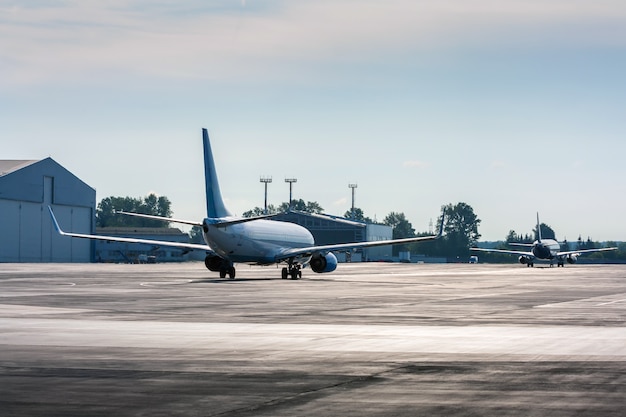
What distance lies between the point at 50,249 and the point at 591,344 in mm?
136369

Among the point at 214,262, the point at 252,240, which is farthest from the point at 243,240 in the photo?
the point at 214,262

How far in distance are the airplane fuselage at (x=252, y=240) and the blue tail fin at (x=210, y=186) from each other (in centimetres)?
150

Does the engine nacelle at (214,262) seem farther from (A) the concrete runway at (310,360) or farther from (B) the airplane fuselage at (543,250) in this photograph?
(B) the airplane fuselage at (543,250)

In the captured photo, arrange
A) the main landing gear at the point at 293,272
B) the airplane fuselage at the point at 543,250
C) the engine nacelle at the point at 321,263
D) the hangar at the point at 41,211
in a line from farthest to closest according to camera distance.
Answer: the hangar at the point at 41,211 → the airplane fuselage at the point at 543,250 → the engine nacelle at the point at 321,263 → the main landing gear at the point at 293,272

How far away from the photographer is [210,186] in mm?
68000

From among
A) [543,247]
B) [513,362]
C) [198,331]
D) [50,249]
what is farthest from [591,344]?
[50,249]

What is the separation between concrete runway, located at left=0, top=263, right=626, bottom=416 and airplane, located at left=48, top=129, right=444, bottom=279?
100 feet

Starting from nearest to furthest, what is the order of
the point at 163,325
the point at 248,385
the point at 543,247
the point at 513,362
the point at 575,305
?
the point at 248,385 < the point at 513,362 < the point at 163,325 < the point at 575,305 < the point at 543,247

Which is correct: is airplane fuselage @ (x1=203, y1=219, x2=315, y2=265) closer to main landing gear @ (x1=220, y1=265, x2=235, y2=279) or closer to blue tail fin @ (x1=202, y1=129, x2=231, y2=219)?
main landing gear @ (x1=220, y1=265, x2=235, y2=279)

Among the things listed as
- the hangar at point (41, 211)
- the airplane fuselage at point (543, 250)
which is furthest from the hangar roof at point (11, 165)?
the airplane fuselage at point (543, 250)

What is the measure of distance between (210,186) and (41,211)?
293 feet

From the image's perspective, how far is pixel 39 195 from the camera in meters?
151

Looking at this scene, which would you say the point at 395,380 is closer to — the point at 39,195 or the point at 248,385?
the point at 248,385

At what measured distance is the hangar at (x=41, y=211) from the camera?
143 metres
